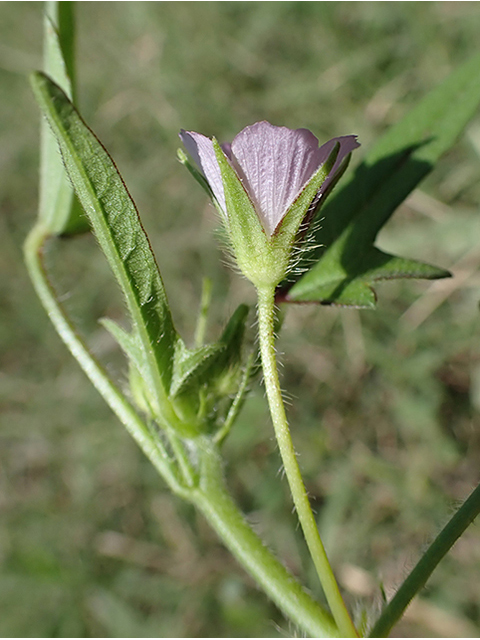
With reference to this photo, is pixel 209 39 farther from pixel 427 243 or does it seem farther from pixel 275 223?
pixel 275 223

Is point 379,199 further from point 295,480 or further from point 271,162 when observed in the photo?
point 295,480

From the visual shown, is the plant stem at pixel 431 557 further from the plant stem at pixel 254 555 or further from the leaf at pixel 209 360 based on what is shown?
the leaf at pixel 209 360

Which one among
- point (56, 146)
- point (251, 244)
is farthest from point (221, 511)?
point (56, 146)

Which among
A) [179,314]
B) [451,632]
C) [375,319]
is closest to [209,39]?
[179,314]

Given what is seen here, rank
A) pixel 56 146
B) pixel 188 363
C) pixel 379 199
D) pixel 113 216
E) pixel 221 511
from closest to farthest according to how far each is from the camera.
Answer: pixel 113 216, pixel 188 363, pixel 221 511, pixel 379 199, pixel 56 146

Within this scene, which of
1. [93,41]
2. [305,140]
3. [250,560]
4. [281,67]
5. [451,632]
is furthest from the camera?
[93,41]

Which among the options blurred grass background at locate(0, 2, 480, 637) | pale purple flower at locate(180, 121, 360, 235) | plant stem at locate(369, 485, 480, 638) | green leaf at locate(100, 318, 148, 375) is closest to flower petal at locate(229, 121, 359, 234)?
pale purple flower at locate(180, 121, 360, 235)
